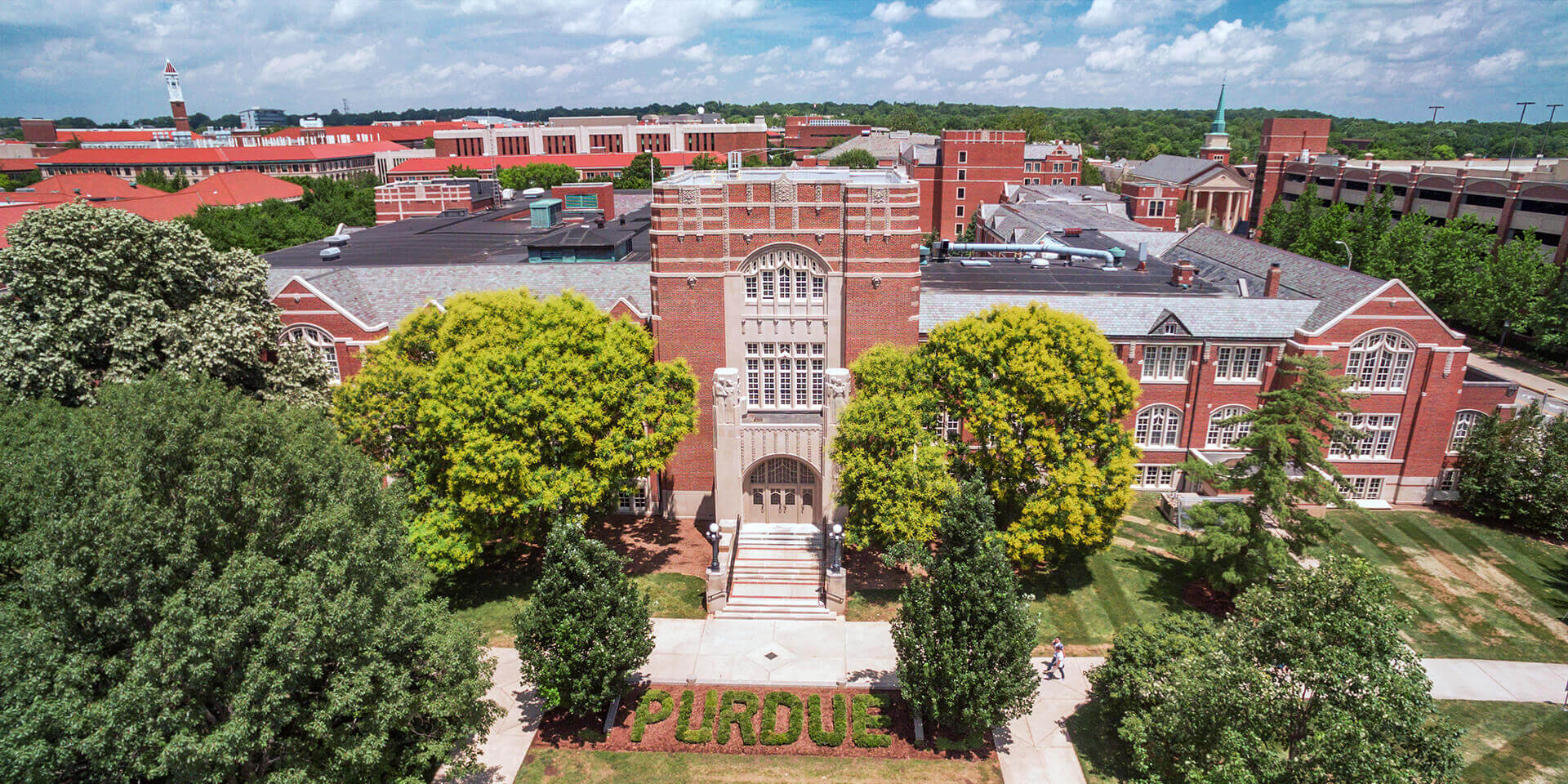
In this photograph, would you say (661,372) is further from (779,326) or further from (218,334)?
(218,334)

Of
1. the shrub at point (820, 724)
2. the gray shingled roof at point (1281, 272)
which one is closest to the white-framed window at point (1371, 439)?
the gray shingled roof at point (1281, 272)

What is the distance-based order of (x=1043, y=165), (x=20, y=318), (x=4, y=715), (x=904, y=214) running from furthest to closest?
(x=1043, y=165), (x=904, y=214), (x=20, y=318), (x=4, y=715)

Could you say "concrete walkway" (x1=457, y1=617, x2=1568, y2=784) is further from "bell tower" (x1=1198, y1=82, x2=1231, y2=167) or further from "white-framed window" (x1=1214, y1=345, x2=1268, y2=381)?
"bell tower" (x1=1198, y1=82, x2=1231, y2=167)

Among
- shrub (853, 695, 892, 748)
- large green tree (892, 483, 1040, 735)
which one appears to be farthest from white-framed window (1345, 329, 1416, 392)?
shrub (853, 695, 892, 748)

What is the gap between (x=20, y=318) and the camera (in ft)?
107

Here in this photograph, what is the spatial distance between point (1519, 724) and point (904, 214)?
106 feet

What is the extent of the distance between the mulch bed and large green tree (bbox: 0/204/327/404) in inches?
814

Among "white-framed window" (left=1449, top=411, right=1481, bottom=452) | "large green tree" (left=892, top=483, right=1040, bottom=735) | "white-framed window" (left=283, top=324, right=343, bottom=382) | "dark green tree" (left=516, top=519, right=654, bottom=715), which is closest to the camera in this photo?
"large green tree" (left=892, top=483, right=1040, bottom=735)

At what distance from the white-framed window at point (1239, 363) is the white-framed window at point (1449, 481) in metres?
12.6

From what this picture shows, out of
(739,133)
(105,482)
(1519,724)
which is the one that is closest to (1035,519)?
→ (1519,724)

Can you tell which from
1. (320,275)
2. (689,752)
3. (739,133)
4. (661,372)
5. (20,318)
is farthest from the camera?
(739,133)

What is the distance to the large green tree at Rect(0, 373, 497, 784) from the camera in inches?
756

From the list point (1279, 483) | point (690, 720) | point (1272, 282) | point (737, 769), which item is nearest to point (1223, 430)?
point (1272, 282)

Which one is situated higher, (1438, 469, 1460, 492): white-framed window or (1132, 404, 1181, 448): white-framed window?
(1132, 404, 1181, 448): white-framed window
